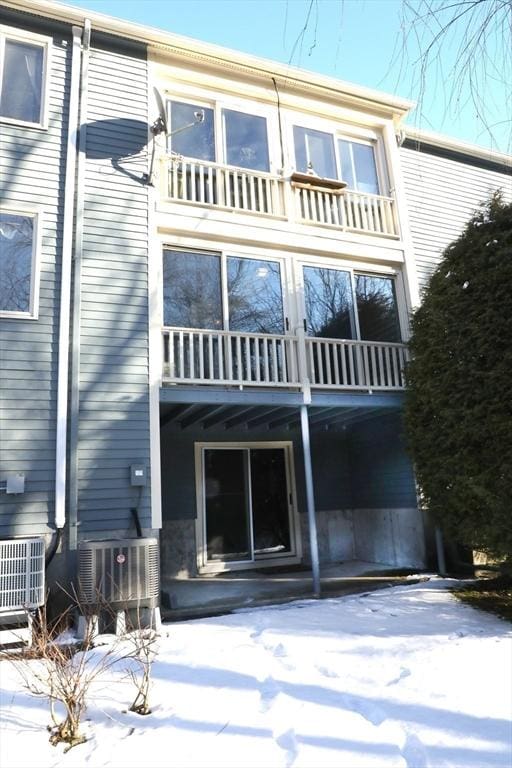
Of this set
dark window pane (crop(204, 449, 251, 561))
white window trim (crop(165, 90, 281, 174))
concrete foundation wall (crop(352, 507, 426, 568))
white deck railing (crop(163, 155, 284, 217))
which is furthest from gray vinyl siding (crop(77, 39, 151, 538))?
concrete foundation wall (crop(352, 507, 426, 568))

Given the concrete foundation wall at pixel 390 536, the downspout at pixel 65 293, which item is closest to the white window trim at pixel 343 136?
the downspout at pixel 65 293

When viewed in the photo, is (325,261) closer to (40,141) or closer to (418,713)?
(40,141)

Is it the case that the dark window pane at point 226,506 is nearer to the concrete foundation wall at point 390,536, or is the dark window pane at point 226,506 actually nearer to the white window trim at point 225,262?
the concrete foundation wall at point 390,536

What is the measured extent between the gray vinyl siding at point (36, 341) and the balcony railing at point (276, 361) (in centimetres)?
143

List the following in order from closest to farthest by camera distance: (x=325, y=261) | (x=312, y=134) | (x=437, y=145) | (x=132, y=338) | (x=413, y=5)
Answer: (x=413, y=5)
(x=132, y=338)
(x=325, y=261)
(x=312, y=134)
(x=437, y=145)

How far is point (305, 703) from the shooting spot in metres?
3.24

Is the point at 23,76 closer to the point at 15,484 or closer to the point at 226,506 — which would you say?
the point at 15,484

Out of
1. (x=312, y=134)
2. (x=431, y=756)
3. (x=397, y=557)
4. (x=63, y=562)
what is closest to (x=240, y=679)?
(x=431, y=756)

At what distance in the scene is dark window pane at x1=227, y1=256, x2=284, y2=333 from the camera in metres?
7.46

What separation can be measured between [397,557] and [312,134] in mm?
6975

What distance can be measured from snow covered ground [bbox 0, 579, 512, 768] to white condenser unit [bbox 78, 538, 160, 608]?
57 centimetres

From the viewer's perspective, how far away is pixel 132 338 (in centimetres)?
641

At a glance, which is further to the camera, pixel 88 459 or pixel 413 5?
pixel 88 459

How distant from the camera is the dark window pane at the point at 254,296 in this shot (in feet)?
24.5
